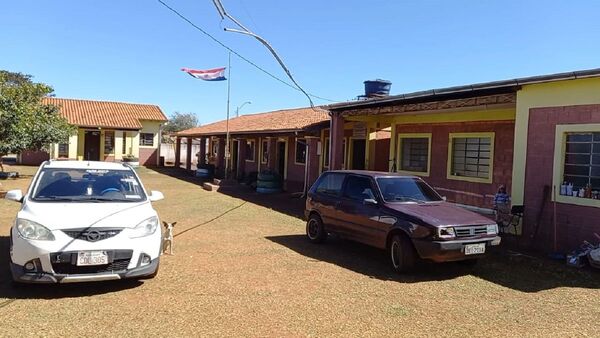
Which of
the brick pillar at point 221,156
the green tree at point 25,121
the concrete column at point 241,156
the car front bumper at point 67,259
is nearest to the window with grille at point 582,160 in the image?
the car front bumper at point 67,259

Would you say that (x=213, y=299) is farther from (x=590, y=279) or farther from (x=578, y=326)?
(x=590, y=279)

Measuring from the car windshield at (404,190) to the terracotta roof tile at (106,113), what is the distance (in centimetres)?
2751

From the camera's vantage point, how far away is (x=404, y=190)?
26.7 feet

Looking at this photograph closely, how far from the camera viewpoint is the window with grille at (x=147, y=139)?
1405 inches

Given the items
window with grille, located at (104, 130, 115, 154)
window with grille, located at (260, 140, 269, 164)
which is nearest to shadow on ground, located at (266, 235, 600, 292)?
window with grille, located at (260, 140, 269, 164)

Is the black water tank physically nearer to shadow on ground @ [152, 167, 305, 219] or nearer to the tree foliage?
shadow on ground @ [152, 167, 305, 219]

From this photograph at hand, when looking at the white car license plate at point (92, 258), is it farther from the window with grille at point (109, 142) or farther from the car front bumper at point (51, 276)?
the window with grille at point (109, 142)

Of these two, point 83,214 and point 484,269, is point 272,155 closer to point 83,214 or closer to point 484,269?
point 484,269

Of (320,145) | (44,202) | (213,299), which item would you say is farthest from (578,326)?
(320,145)

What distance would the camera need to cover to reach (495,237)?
283 inches

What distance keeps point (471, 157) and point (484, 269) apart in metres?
6.35

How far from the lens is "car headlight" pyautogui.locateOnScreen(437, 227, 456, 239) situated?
667 cm

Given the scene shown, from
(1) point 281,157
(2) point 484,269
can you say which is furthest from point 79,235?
(1) point 281,157

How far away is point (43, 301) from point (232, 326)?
7.07ft
